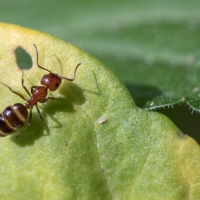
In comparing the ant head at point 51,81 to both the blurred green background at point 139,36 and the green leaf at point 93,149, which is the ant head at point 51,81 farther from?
the blurred green background at point 139,36

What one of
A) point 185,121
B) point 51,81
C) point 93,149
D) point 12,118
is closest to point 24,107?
point 12,118

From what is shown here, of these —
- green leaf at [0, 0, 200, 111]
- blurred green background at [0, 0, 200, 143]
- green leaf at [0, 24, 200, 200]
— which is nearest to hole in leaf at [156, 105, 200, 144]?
blurred green background at [0, 0, 200, 143]

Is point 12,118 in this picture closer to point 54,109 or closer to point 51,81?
point 54,109

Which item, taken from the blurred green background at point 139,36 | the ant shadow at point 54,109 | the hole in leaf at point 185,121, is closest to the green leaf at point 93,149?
the ant shadow at point 54,109

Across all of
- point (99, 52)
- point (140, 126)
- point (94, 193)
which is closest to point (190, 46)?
point (99, 52)

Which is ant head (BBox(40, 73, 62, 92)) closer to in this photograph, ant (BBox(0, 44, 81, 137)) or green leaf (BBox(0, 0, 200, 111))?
ant (BBox(0, 44, 81, 137))

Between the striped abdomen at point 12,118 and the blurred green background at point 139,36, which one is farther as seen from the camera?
the blurred green background at point 139,36
